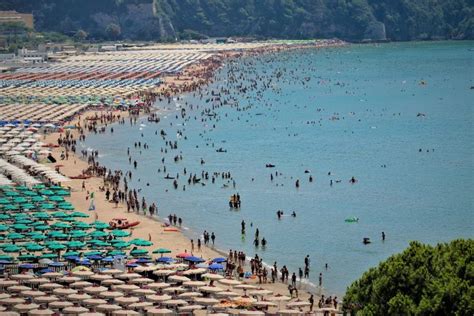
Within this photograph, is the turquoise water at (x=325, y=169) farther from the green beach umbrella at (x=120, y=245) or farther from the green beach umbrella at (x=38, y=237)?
the green beach umbrella at (x=38, y=237)

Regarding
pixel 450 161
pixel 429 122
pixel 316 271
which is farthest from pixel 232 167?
pixel 429 122

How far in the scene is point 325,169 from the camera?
80.0 meters

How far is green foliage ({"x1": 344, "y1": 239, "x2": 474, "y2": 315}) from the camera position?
1207 inches

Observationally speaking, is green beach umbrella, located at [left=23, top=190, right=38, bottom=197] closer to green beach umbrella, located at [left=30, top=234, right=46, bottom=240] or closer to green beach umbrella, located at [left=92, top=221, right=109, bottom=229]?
green beach umbrella, located at [left=92, top=221, right=109, bottom=229]

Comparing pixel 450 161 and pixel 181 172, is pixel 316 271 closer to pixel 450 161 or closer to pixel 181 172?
pixel 181 172

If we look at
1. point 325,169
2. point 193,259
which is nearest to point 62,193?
point 193,259

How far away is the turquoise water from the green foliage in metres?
12.3

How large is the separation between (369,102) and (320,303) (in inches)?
3677

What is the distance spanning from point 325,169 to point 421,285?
47727 mm

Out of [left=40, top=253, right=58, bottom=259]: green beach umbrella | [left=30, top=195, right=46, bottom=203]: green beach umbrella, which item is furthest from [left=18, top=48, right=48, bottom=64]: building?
[left=40, top=253, right=58, bottom=259]: green beach umbrella

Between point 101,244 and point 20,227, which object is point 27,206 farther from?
point 101,244

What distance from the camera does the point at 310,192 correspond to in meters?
70.9

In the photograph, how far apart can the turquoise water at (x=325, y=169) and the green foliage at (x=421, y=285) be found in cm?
1234

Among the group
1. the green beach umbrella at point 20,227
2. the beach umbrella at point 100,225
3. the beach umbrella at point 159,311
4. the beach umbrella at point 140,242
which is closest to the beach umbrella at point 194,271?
the beach umbrella at point 159,311
